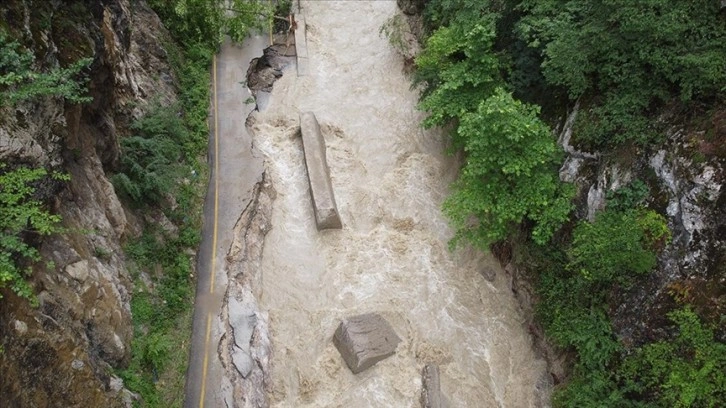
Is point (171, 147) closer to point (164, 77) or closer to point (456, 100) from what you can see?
point (164, 77)

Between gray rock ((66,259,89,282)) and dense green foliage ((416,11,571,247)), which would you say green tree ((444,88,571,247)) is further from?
gray rock ((66,259,89,282))

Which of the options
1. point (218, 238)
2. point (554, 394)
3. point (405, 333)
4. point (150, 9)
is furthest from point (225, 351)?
point (150, 9)

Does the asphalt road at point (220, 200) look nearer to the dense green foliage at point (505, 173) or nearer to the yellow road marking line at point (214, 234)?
the yellow road marking line at point (214, 234)

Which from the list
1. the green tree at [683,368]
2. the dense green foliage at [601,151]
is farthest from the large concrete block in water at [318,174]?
the green tree at [683,368]

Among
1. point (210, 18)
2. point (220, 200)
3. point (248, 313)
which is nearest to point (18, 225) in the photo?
point (248, 313)


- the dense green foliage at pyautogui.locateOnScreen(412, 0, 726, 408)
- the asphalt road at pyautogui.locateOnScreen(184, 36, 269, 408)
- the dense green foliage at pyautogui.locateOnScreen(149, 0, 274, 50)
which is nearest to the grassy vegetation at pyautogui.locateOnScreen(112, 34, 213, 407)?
the asphalt road at pyautogui.locateOnScreen(184, 36, 269, 408)

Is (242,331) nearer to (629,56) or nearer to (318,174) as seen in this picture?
(318,174)
